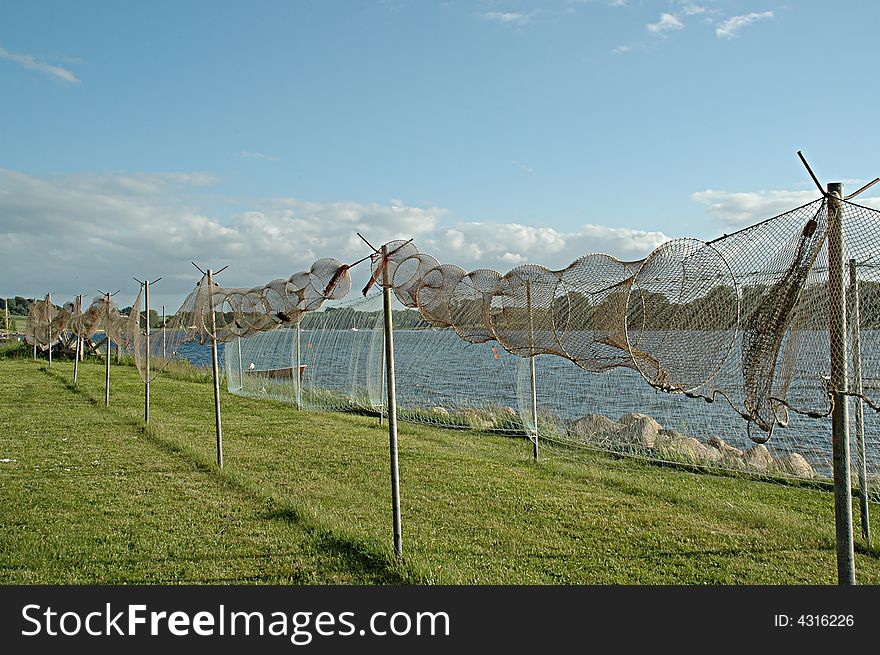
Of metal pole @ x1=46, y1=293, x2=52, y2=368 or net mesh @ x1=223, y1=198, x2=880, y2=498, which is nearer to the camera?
net mesh @ x1=223, y1=198, x2=880, y2=498

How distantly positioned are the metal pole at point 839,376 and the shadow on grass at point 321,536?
8.84 feet

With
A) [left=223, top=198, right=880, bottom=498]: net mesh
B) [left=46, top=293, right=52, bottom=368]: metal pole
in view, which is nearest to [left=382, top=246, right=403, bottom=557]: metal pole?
[left=223, top=198, right=880, bottom=498]: net mesh

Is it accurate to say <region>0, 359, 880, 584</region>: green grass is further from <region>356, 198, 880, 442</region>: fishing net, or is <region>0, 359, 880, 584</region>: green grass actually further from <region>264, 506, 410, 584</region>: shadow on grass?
<region>356, 198, 880, 442</region>: fishing net

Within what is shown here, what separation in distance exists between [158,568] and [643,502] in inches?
185

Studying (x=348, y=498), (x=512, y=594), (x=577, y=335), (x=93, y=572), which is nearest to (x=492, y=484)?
(x=348, y=498)

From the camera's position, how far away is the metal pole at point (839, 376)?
3703mm

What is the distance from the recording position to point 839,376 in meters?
3.84

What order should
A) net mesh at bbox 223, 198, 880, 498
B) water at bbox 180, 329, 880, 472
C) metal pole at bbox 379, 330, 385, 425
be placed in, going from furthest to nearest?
metal pole at bbox 379, 330, 385, 425
water at bbox 180, 329, 880, 472
net mesh at bbox 223, 198, 880, 498

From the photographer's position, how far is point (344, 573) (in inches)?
207

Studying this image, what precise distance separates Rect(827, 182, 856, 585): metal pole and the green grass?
1545 mm

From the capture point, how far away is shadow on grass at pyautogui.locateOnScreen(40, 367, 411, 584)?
523 centimetres

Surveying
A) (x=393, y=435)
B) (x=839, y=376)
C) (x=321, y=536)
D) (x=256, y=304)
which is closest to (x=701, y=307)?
(x=839, y=376)

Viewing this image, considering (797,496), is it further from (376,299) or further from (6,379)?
(6,379)

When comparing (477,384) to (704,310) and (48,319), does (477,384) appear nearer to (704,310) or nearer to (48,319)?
(704,310)
